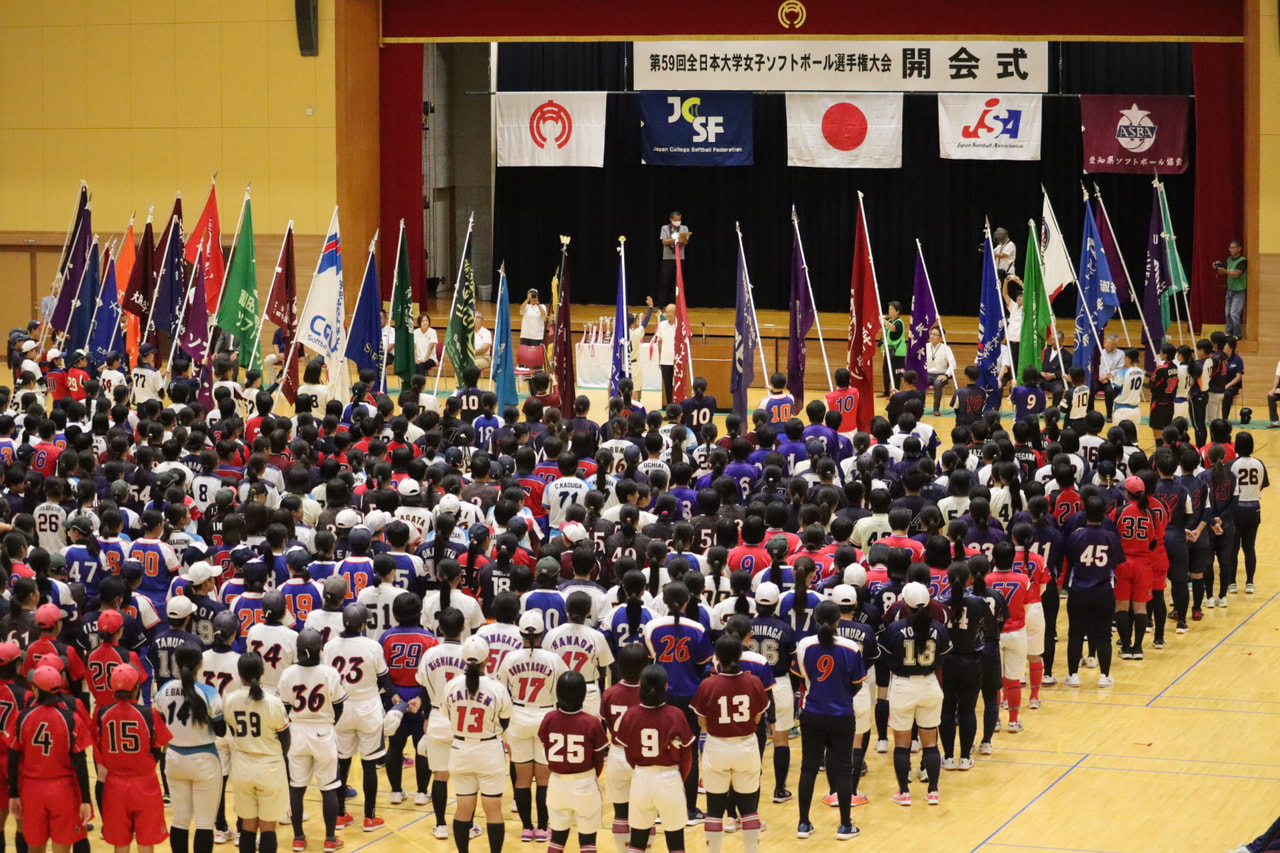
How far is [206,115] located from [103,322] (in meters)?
10.8

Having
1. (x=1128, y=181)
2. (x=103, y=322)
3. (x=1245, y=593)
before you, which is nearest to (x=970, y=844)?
(x=1245, y=593)

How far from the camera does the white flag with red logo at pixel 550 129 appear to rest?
3616cm

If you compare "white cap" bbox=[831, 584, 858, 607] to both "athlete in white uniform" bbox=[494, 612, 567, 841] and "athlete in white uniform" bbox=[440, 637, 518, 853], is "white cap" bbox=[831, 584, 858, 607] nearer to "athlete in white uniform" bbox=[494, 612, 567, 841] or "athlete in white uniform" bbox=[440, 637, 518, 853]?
"athlete in white uniform" bbox=[494, 612, 567, 841]

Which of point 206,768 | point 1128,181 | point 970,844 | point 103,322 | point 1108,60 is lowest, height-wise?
point 970,844

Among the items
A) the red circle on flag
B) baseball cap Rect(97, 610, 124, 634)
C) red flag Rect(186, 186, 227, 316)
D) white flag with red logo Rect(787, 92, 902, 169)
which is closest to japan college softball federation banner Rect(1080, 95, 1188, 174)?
white flag with red logo Rect(787, 92, 902, 169)

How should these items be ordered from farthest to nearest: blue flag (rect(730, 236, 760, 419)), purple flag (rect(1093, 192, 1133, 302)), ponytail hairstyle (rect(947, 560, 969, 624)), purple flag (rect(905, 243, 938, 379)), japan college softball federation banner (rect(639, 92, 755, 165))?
japan college softball federation banner (rect(639, 92, 755, 165)), purple flag (rect(1093, 192, 1133, 302)), purple flag (rect(905, 243, 938, 379)), blue flag (rect(730, 236, 760, 419)), ponytail hairstyle (rect(947, 560, 969, 624))

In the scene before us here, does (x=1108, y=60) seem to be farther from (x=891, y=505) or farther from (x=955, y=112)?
(x=891, y=505)

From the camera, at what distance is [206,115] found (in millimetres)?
34000

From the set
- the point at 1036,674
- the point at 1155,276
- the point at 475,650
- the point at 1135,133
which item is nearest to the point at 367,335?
the point at 1036,674

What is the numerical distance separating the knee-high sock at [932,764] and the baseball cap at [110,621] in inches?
234

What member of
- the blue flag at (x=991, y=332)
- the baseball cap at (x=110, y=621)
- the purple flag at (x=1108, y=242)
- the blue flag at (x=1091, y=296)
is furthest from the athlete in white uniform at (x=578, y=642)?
the purple flag at (x=1108, y=242)

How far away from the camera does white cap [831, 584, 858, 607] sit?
12266 mm

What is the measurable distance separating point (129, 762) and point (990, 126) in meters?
26.7

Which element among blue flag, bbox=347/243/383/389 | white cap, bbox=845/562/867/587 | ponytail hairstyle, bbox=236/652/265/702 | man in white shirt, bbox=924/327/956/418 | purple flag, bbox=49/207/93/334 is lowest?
ponytail hairstyle, bbox=236/652/265/702
